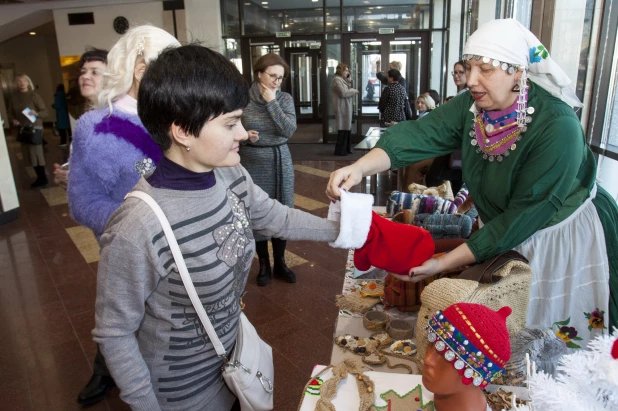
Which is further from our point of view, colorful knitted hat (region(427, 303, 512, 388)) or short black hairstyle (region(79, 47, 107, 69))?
short black hairstyle (region(79, 47, 107, 69))

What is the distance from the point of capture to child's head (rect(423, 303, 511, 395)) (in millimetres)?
943

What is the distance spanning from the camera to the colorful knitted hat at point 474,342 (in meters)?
0.94

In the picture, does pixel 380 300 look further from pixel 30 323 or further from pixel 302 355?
pixel 30 323

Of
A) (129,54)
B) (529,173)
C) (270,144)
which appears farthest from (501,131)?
(270,144)

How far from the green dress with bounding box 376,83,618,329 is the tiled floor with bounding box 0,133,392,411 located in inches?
61.9

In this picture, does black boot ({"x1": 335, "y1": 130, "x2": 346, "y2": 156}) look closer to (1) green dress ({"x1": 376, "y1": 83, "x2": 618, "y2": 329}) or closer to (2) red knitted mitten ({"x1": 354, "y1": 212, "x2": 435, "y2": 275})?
(1) green dress ({"x1": 376, "y1": 83, "x2": 618, "y2": 329})

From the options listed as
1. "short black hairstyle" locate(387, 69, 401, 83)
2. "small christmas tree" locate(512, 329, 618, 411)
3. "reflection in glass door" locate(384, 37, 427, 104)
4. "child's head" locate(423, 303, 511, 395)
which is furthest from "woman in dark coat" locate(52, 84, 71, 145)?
"small christmas tree" locate(512, 329, 618, 411)

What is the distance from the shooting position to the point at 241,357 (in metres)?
1.36

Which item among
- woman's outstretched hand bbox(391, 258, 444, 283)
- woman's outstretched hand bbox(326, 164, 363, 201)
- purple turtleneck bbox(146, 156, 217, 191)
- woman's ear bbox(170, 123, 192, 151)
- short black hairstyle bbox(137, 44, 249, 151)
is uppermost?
short black hairstyle bbox(137, 44, 249, 151)

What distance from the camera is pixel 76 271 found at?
446 centimetres

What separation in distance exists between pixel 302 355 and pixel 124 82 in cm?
199

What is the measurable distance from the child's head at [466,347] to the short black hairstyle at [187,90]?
742 mm

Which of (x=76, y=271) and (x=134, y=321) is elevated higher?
(x=134, y=321)

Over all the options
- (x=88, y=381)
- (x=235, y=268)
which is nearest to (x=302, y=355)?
(x=88, y=381)
